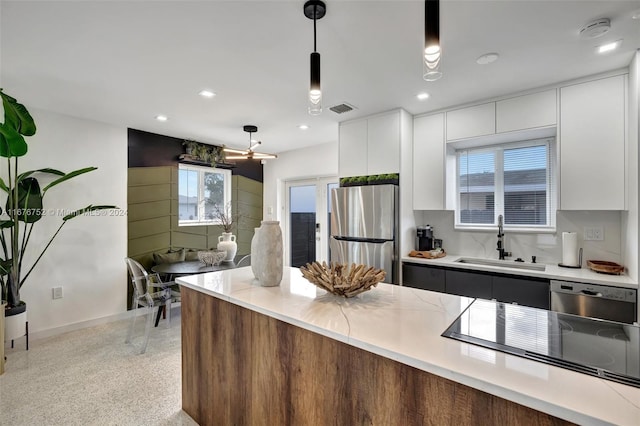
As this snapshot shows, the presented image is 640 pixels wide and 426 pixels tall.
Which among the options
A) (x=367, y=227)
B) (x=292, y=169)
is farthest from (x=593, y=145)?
(x=292, y=169)

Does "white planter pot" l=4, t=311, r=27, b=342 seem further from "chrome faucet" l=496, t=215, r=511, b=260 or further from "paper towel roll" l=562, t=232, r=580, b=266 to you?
"paper towel roll" l=562, t=232, r=580, b=266

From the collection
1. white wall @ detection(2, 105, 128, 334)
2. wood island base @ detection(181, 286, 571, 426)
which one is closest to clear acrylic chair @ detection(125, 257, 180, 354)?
white wall @ detection(2, 105, 128, 334)

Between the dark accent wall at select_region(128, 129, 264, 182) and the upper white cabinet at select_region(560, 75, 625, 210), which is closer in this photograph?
the upper white cabinet at select_region(560, 75, 625, 210)

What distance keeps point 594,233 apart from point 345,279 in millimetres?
2705

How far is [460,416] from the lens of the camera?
0.90m

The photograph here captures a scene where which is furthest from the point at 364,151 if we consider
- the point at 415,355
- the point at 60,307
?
the point at 60,307

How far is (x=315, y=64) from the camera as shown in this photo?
1.52m

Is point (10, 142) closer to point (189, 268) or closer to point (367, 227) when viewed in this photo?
point (189, 268)

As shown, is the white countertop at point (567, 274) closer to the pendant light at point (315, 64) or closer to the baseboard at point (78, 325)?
the pendant light at point (315, 64)

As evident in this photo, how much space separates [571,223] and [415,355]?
2.89m

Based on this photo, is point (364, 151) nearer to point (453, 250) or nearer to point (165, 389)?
point (453, 250)

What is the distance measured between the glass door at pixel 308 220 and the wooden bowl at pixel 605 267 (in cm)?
320

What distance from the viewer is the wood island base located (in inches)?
36.0

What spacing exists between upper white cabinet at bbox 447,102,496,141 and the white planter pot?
465 cm
